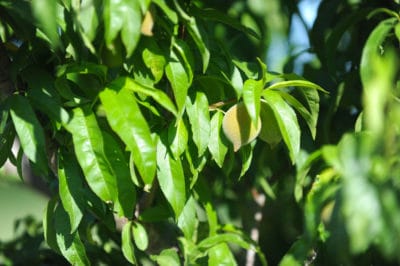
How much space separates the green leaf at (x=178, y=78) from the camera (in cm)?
102

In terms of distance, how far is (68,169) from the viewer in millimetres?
1074

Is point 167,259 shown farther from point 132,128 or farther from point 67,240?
point 132,128

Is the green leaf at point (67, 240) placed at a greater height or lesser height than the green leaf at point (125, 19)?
lesser

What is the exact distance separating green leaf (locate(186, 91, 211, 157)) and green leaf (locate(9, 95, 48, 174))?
0.23m

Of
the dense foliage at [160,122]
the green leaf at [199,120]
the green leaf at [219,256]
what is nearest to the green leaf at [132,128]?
the dense foliage at [160,122]

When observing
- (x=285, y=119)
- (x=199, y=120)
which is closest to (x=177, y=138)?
(x=199, y=120)

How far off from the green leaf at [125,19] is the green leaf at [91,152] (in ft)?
0.54

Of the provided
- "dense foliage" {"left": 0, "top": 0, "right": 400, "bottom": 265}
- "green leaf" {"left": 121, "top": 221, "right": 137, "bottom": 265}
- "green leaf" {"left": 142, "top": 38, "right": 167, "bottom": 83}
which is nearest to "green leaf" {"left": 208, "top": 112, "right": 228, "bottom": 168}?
"dense foliage" {"left": 0, "top": 0, "right": 400, "bottom": 265}

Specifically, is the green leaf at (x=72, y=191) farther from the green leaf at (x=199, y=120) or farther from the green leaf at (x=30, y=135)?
the green leaf at (x=199, y=120)

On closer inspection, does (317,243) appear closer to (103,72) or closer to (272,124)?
(272,124)

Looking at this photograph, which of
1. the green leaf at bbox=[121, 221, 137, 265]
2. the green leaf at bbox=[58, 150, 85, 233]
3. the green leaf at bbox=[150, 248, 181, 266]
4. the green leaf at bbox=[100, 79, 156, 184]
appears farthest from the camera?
the green leaf at bbox=[150, 248, 181, 266]

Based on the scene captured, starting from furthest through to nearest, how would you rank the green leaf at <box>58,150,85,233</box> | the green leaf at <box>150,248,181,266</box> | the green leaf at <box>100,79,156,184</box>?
the green leaf at <box>150,248,181,266</box>
the green leaf at <box>58,150,85,233</box>
the green leaf at <box>100,79,156,184</box>

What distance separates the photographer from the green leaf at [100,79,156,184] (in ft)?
3.11

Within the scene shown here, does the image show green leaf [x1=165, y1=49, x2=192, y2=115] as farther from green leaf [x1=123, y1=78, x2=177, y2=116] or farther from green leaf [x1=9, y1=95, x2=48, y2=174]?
green leaf [x1=9, y1=95, x2=48, y2=174]
